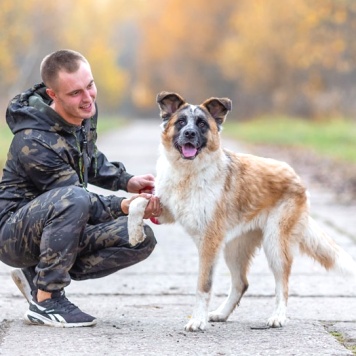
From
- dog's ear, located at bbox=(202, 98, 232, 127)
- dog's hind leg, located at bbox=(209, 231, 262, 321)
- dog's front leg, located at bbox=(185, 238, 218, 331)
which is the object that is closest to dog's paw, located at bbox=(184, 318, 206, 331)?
dog's front leg, located at bbox=(185, 238, 218, 331)

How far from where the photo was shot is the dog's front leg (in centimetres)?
498

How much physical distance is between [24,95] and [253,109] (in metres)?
54.4

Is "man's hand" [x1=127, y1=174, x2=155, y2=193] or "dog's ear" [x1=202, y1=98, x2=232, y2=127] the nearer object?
"dog's ear" [x1=202, y1=98, x2=232, y2=127]

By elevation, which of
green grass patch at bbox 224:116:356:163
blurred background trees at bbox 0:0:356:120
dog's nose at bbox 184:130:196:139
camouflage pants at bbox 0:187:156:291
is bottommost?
camouflage pants at bbox 0:187:156:291

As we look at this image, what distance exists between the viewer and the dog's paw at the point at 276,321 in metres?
5.07

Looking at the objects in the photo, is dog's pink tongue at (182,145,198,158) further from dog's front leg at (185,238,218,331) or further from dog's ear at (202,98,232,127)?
dog's front leg at (185,238,218,331)

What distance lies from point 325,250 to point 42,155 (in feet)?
6.43

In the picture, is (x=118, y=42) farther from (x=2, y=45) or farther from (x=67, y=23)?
(x=2, y=45)

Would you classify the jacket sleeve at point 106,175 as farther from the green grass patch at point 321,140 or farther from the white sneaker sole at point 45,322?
the green grass patch at point 321,140

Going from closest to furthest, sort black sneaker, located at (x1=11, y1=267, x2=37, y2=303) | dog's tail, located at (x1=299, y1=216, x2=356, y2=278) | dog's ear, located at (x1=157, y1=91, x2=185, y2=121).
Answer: dog's ear, located at (x1=157, y1=91, x2=185, y2=121) < black sneaker, located at (x1=11, y1=267, x2=37, y2=303) < dog's tail, located at (x1=299, y1=216, x2=356, y2=278)

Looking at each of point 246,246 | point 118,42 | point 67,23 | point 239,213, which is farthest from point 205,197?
point 118,42

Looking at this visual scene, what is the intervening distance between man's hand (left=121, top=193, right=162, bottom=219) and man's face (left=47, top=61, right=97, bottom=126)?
0.58m

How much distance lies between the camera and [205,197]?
5172 millimetres

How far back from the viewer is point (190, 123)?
5.05 meters
